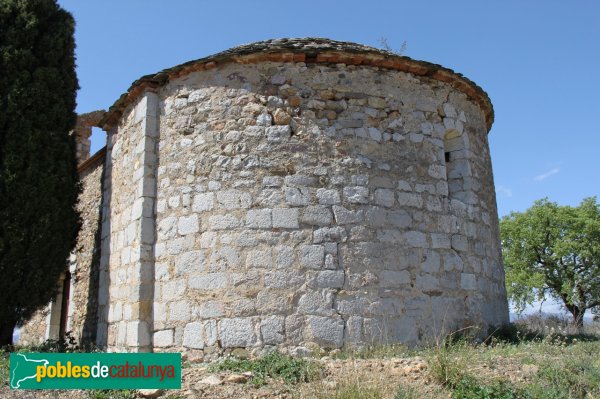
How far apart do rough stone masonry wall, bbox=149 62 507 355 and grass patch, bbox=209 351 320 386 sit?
0.33 meters

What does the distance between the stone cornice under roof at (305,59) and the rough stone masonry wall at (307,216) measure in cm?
11

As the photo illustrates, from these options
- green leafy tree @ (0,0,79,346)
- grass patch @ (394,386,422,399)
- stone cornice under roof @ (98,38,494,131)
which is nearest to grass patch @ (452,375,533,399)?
grass patch @ (394,386,422,399)

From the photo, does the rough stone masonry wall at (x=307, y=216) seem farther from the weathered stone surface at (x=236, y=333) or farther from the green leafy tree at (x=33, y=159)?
the green leafy tree at (x=33, y=159)

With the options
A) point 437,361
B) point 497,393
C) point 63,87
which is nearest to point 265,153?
point 437,361

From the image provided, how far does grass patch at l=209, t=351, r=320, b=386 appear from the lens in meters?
5.45

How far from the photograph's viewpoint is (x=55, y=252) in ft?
28.4

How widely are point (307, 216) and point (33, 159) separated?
4.58 metres

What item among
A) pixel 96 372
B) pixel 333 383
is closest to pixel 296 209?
pixel 333 383

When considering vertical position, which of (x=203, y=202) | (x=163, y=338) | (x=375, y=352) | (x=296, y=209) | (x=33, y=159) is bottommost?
(x=375, y=352)

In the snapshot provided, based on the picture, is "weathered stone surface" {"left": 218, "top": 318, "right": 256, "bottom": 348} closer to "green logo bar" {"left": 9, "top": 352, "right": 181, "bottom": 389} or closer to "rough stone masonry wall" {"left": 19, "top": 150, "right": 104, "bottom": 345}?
"green logo bar" {"left": 9, "top": 352, "right": 181, "bottom": 389}

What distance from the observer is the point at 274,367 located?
5680 millimetres

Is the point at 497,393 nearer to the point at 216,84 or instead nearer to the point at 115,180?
the point at 216,84

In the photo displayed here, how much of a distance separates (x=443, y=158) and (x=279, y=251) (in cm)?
279

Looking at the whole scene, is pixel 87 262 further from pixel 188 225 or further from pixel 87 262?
pixel 188 225
